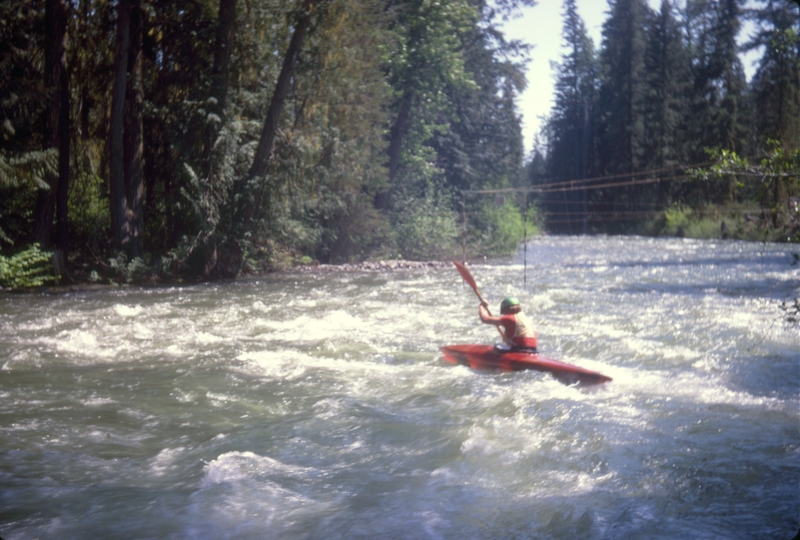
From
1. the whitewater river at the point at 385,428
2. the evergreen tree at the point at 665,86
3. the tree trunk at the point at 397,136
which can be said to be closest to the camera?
the whitewater river at the point at 385,428

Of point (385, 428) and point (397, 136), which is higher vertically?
point (397, 136)

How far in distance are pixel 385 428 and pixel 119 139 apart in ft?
39.8

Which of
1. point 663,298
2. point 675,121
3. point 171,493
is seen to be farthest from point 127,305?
point 675,121

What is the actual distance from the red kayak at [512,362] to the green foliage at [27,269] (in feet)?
32.6

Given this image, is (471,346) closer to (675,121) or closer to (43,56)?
(43,56)

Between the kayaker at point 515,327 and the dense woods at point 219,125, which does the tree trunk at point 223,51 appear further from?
the kayaker at point 515,327

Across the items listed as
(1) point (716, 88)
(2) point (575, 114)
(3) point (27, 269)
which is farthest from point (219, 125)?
(2) point (575, 114)

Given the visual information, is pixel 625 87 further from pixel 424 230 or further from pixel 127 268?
pixel 127 268

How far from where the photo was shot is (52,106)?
1509 cm

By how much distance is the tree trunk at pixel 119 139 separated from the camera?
15.2 meters

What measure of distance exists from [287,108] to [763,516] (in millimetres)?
15776

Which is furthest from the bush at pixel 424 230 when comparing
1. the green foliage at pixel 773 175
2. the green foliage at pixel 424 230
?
the green foliage at pixel 773 175

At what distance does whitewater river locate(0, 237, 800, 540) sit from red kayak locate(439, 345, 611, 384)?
12 cm

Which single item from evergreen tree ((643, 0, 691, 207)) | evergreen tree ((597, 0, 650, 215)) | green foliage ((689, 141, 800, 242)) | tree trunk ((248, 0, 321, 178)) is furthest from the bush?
evergreen tree ((597, 0, 650, 215))
